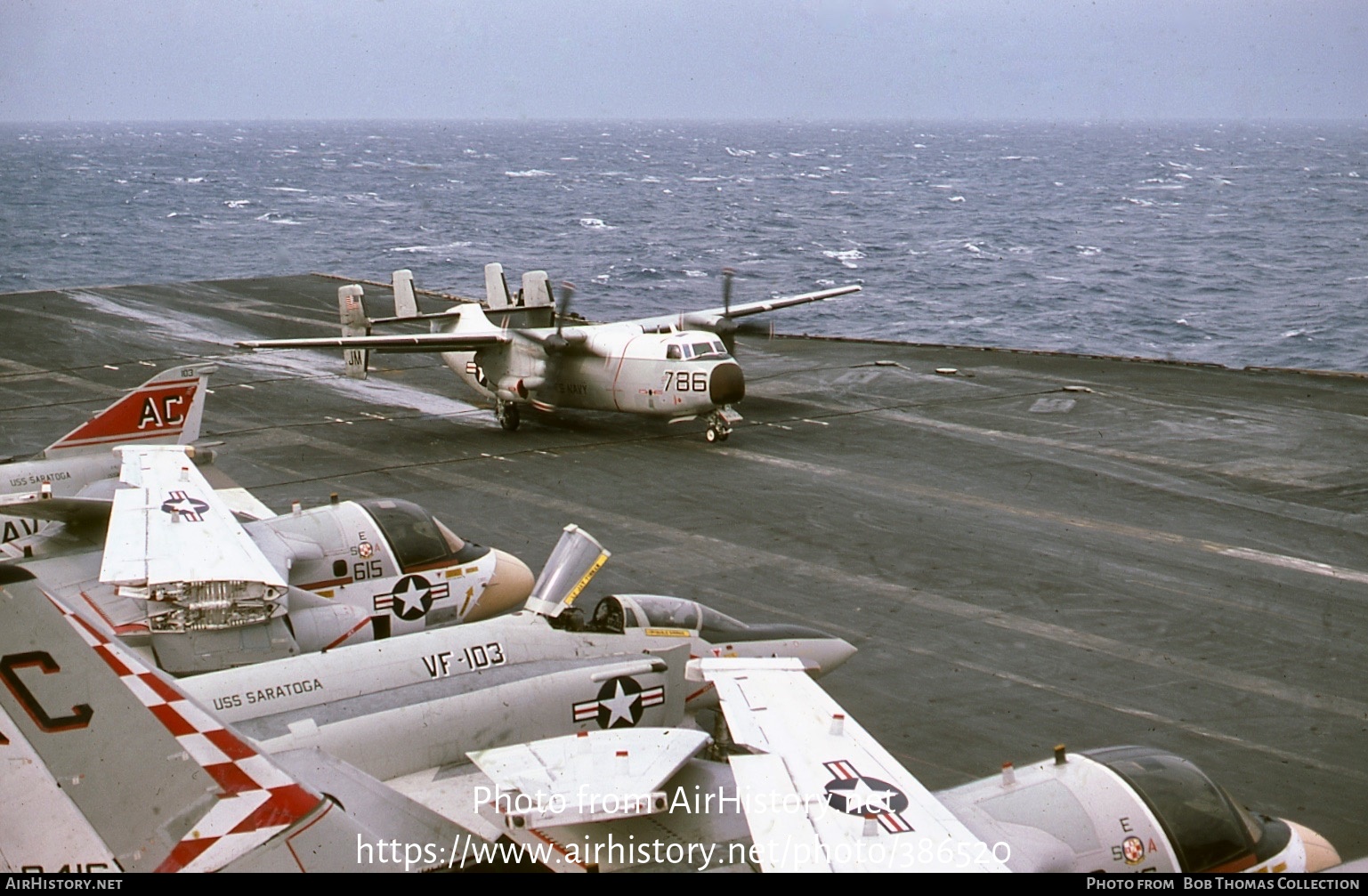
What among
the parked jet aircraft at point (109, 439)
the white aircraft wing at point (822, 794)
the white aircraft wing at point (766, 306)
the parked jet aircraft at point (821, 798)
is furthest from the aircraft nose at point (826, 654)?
the white aircraft wing at point (766, 306)

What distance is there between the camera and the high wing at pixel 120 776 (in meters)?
8.10

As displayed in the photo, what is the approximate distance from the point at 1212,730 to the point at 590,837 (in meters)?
10.7

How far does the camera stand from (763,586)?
23.2m

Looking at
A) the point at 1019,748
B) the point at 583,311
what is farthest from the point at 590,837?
the point at 583,311

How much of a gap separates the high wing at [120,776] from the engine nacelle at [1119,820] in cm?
549

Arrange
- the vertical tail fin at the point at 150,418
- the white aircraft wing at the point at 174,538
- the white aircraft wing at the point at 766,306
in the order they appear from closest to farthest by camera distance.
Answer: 1. the white aircraft wing at the point at 174,538
2. the vertical tail fin at the point at 150,418
3. the white aircraft wing at the point at 766,306

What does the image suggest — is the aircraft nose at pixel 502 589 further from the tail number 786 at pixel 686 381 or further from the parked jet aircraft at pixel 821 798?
the tail number 786 at pixel 686 381

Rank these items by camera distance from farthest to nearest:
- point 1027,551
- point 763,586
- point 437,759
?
point 1027,551
point 763,586
point 437,759

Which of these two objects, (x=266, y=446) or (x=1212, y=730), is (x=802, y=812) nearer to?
(x=1212, y=730)

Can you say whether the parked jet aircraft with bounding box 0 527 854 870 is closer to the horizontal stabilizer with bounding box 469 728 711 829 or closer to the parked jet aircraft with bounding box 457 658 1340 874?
the horizontal stabilizer with bounding box 469 728 711 829

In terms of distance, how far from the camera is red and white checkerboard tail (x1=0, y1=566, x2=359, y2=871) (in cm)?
810

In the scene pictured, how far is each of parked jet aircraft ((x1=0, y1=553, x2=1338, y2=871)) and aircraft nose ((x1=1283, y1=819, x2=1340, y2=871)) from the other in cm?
4

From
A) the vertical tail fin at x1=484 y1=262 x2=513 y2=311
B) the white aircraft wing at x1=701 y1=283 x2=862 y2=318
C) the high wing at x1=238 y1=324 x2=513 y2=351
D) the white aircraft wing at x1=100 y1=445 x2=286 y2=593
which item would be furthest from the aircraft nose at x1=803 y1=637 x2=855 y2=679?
the vertical tail fin at x1=484 y1=262 x2=513 y2=311
